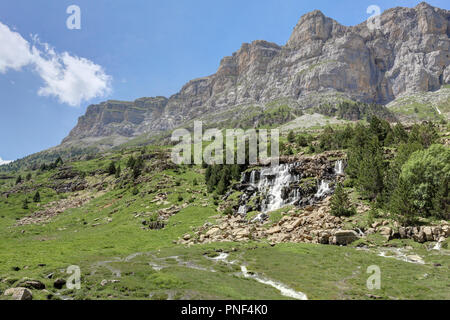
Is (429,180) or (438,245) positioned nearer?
(438,245)

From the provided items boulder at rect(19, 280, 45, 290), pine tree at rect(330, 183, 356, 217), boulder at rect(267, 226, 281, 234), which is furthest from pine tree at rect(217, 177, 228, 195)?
boulder at rect(19, 280, 45, 290)

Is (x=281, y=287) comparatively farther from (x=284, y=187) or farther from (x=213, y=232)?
(x=284, y=187)

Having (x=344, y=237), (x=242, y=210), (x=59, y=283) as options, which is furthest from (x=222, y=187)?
(x=59, y=283)

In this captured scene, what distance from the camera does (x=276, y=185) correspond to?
81312mm

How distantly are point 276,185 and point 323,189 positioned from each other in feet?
52.1

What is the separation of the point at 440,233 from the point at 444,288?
17.8 metres

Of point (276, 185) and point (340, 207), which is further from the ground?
point (276, 185)

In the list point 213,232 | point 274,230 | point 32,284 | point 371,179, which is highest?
point 371,179

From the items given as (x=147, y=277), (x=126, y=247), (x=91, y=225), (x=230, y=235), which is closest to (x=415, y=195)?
(x=230, y=235)

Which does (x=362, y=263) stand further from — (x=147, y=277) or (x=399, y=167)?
(x=399, y=167)

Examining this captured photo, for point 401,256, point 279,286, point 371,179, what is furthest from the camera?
point 371,179

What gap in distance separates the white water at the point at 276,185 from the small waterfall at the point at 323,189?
544 cm

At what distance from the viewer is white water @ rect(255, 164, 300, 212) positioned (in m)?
71.6

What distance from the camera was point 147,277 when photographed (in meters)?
29.6
